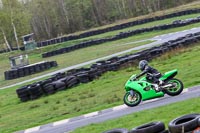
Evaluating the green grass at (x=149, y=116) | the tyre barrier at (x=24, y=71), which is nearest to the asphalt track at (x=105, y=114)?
the green grass at (x=149, y=116)

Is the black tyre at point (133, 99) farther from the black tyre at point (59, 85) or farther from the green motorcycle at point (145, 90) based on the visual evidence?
the black tyre at point (59, 85)

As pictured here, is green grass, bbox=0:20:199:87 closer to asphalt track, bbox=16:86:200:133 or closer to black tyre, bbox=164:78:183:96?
asphalt track, bbox=16:86:200:133

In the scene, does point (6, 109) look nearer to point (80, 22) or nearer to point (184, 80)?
point (184, 80)

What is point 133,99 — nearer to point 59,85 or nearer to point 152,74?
point 152,74

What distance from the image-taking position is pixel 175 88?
13.7m

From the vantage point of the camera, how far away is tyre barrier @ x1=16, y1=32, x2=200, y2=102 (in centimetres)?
2134

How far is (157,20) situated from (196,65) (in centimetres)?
3865

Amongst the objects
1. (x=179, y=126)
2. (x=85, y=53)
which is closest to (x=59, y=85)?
(x=179, y=126)

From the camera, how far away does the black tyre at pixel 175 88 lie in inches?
536

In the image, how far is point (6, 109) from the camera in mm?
20250

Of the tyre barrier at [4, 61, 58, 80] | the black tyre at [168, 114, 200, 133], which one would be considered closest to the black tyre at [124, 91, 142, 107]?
the black tyre at [168, 114, 200, 133]

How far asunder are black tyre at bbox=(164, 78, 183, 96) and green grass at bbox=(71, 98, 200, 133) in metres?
1.35

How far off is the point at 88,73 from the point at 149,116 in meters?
11.1

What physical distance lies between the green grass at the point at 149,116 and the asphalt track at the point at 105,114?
2.33ft
